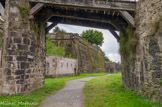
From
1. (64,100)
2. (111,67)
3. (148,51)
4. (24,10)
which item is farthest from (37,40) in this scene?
(111,67)

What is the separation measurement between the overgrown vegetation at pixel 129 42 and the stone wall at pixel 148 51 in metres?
0.26

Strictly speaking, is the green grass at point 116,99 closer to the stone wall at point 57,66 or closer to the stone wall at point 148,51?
the stone wall at point 148,51

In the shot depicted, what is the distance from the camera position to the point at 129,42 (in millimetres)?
7047

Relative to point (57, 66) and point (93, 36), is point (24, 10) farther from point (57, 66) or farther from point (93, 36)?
point (93, 36)

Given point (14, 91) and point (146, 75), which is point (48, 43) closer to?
point (14, 91)

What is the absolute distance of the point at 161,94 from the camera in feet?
17.2

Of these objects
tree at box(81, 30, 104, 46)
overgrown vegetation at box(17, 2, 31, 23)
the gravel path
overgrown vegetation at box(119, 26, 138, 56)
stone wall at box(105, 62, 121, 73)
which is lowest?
stone wall at box(105, 62, 121, 73)

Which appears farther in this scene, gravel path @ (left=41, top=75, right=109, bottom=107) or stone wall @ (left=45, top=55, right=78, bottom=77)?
stone wall @ (left=45, top=55, right=78, bottom=77)

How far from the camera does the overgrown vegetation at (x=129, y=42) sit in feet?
22.6

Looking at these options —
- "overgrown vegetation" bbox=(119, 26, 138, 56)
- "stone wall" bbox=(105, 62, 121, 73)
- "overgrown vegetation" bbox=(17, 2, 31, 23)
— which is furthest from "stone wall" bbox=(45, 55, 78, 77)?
"stone wall" bbox=(105, 62, 121, 73)

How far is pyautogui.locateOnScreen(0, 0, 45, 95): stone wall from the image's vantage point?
629 centimetres

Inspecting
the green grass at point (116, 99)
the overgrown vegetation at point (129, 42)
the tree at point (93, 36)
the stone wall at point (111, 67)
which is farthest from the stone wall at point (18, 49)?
the tree at point (93, 36)

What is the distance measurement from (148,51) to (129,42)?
1.30 m

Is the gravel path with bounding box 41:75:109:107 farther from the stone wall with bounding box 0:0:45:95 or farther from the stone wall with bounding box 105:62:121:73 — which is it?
the stone wall with bounding box 105:62:121:73
